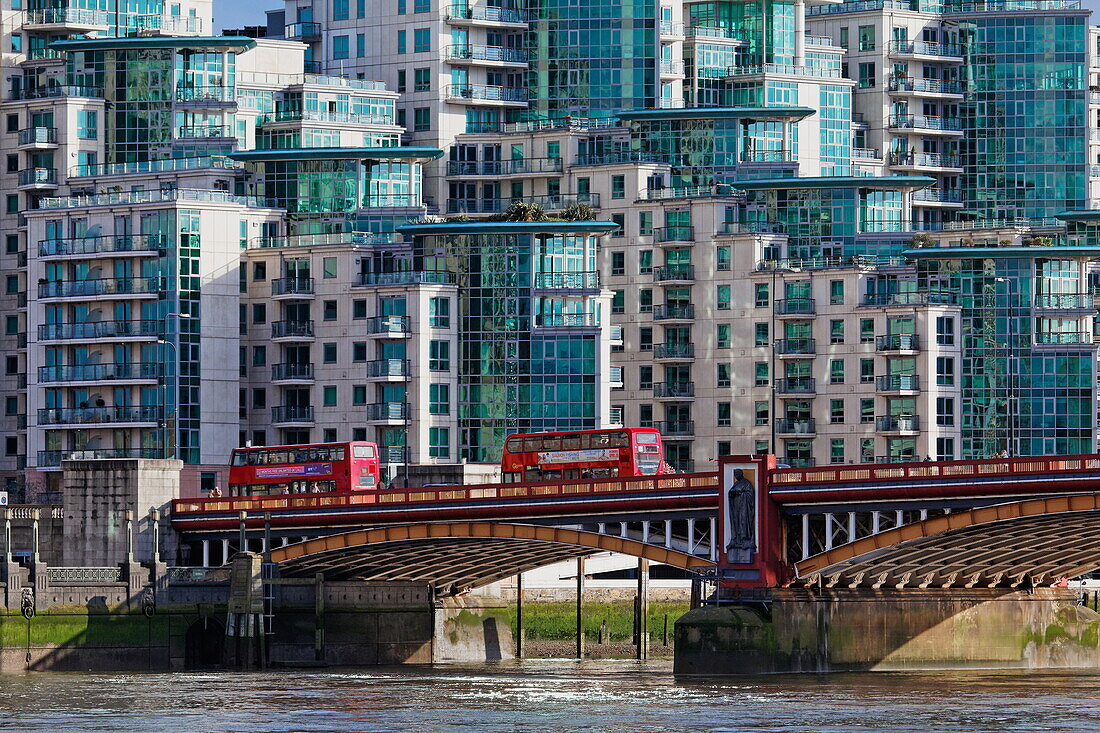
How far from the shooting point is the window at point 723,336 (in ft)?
574

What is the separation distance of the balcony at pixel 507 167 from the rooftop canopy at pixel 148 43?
54.7 ft

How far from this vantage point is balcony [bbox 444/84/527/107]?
18762 cm

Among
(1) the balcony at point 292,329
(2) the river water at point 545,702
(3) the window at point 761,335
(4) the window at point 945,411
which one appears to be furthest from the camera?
(3) the window at point 761,335

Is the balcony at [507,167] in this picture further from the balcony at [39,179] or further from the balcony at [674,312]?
the balcony at [39,179]

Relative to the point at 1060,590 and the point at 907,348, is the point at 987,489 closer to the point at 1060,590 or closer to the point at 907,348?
the point at 1060,590

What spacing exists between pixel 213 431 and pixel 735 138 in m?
38.6

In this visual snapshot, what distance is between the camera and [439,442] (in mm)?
164625

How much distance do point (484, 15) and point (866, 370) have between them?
3489 cm

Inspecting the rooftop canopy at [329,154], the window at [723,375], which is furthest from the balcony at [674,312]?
the rooftop canopy at [329,154]

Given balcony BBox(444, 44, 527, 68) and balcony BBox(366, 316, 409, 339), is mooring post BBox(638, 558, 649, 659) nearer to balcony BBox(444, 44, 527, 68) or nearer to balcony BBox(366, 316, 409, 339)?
balcony BBox(366, 316, 409, 339)

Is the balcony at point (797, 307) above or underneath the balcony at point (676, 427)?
above

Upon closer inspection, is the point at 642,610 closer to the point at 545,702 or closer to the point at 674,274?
the point at 545,702

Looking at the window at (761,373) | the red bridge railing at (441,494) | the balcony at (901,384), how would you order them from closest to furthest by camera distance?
the red bridge railing at (441,494) → the balcony at (901,384) → the window at (761,373)

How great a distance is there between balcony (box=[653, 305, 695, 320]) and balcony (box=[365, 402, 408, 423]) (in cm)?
1936
